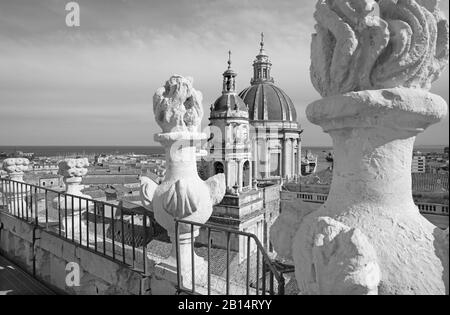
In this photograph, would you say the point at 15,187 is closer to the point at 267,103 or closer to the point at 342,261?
the point at 342,261

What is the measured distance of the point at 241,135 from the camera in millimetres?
29672

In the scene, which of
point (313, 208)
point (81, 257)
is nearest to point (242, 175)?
point (81, 257)

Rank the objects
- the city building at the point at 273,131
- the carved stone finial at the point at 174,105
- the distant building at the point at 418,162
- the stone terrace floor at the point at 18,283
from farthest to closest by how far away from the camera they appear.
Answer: the city building at the point at 273,131 → the stone terrace floor at the point at 18,283 → the carved stone finial at the point at 174,105 → the distant building at the point at 418,162

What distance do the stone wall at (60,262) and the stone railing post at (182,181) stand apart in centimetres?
62

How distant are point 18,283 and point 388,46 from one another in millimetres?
5537

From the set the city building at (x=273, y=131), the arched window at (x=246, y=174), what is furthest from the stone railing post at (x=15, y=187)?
the city building at (x=273, y=131)

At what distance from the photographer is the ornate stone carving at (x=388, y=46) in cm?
181

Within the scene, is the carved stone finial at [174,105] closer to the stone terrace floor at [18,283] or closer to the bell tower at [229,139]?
the stone terrace floor at [18,283]

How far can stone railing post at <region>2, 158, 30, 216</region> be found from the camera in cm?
663

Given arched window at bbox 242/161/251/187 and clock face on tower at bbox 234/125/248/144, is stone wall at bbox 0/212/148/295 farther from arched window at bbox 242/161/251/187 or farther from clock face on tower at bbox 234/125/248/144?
arched window at bbox 242/161/251/187

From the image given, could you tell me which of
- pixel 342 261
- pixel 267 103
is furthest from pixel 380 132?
pixel 267 103

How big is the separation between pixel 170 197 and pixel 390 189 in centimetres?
220
